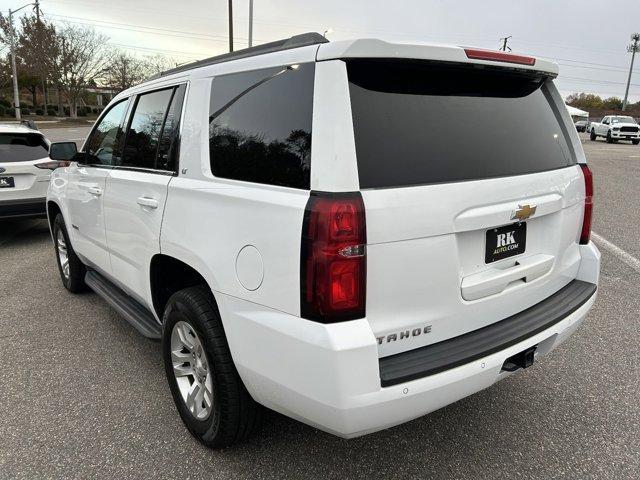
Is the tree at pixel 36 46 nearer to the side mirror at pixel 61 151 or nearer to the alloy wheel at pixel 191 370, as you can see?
the side mirror at pixel 61 151

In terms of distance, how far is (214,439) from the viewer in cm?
247

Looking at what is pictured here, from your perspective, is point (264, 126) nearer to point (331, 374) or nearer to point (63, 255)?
point (331, 374)

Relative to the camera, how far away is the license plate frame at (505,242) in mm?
2188

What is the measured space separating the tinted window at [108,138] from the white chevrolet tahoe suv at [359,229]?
2.93 feet

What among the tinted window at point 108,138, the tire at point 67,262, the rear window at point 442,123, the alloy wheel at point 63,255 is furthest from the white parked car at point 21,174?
the rear window at point 442,123

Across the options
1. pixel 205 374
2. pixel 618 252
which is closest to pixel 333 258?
pixel 205 374

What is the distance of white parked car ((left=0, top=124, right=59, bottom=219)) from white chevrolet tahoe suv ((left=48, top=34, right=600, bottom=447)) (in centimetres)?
497

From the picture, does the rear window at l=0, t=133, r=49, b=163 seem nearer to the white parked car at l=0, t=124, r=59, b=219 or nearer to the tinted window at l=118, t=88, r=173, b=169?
the white parked car at l=0, t=124, r=59, b=219

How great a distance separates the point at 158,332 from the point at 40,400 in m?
0.87

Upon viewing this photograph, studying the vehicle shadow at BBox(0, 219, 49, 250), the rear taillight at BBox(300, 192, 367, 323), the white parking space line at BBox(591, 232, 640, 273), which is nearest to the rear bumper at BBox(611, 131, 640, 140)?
the white parking space line at BBox(591, 232, 640, 273)

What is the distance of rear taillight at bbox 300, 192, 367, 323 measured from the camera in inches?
70.6

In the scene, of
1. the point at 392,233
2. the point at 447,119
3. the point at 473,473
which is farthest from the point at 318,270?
the point at 473,473

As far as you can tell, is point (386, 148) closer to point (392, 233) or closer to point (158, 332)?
point (392, 233)

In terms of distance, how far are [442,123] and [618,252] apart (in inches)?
211
